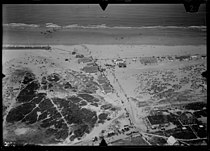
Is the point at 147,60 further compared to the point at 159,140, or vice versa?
the point at 147,60

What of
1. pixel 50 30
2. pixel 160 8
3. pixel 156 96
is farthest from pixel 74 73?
pixel 160 8

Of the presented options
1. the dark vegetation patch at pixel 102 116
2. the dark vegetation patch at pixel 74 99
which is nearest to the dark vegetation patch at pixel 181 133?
the dark vegetation patch at pixel 102 116

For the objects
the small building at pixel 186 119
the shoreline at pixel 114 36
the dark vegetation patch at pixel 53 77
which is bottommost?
the small building at pixel 186 119

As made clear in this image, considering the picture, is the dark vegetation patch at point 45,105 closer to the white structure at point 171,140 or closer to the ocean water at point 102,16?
the ocean water at point 102,16

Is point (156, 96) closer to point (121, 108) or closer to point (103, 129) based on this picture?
point (121, 108)

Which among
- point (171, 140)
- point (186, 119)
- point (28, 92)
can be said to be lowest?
point (171, 140)

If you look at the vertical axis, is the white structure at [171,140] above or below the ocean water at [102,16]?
below

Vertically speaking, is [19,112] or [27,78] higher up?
[27,78]

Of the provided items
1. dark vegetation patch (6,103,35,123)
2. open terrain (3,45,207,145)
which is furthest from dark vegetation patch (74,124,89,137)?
dark vegetation patch (6,103,35,123)

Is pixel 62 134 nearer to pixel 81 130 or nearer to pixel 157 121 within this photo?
pixel 81 130

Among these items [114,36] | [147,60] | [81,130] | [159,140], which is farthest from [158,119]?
[114,36]
